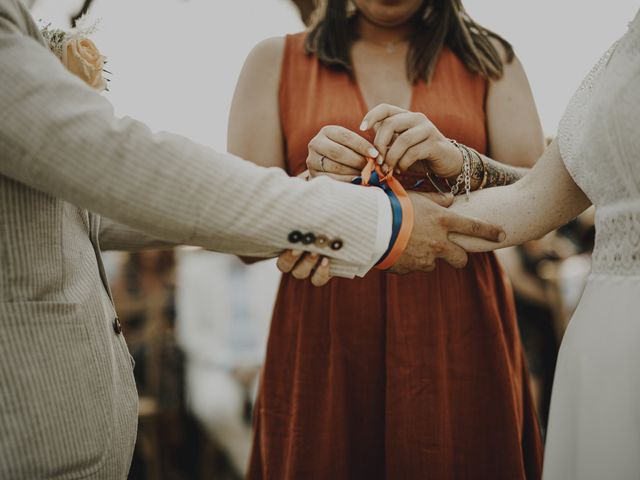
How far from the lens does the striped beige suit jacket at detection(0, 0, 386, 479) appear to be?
0.86 m

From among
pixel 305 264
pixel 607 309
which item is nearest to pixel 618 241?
pixel 607 309

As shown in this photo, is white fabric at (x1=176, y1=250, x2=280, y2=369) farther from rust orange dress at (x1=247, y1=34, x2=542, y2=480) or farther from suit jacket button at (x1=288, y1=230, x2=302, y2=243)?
suit jacket button at (x1=288, y1=230, x2=302, y2=243)

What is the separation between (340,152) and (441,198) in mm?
289

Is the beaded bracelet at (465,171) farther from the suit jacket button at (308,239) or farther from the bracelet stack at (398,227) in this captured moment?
the suit jacket button at (308,239)

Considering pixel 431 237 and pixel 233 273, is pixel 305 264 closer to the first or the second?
pixel 431 237

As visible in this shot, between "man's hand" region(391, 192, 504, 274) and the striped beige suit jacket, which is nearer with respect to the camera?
the striped beige suit jacket

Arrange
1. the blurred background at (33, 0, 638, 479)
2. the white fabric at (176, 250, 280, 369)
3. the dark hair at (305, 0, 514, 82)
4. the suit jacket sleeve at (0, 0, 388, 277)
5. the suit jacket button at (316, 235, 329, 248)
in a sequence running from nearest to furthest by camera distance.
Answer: the suit jacket sleeve at (0, 0, 388, 277), the suit jacket button at (316, 235, 329, 248), the dark hair at (305, 0, 514, 82), the blurred background at (33, 0, 638, 479), the white fabric at (176, 250, 280, 369)

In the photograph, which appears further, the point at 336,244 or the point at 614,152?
the point at 336,244

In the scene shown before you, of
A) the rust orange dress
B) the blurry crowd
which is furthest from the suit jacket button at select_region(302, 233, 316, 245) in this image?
the blurry crowd

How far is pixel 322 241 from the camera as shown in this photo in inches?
41.9

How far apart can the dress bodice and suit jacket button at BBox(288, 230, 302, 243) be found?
562mm

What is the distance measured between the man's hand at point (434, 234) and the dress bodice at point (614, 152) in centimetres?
25

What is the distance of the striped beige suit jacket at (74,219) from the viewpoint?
0.86m

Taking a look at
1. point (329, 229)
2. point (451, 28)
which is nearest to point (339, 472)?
point (329, 229)
